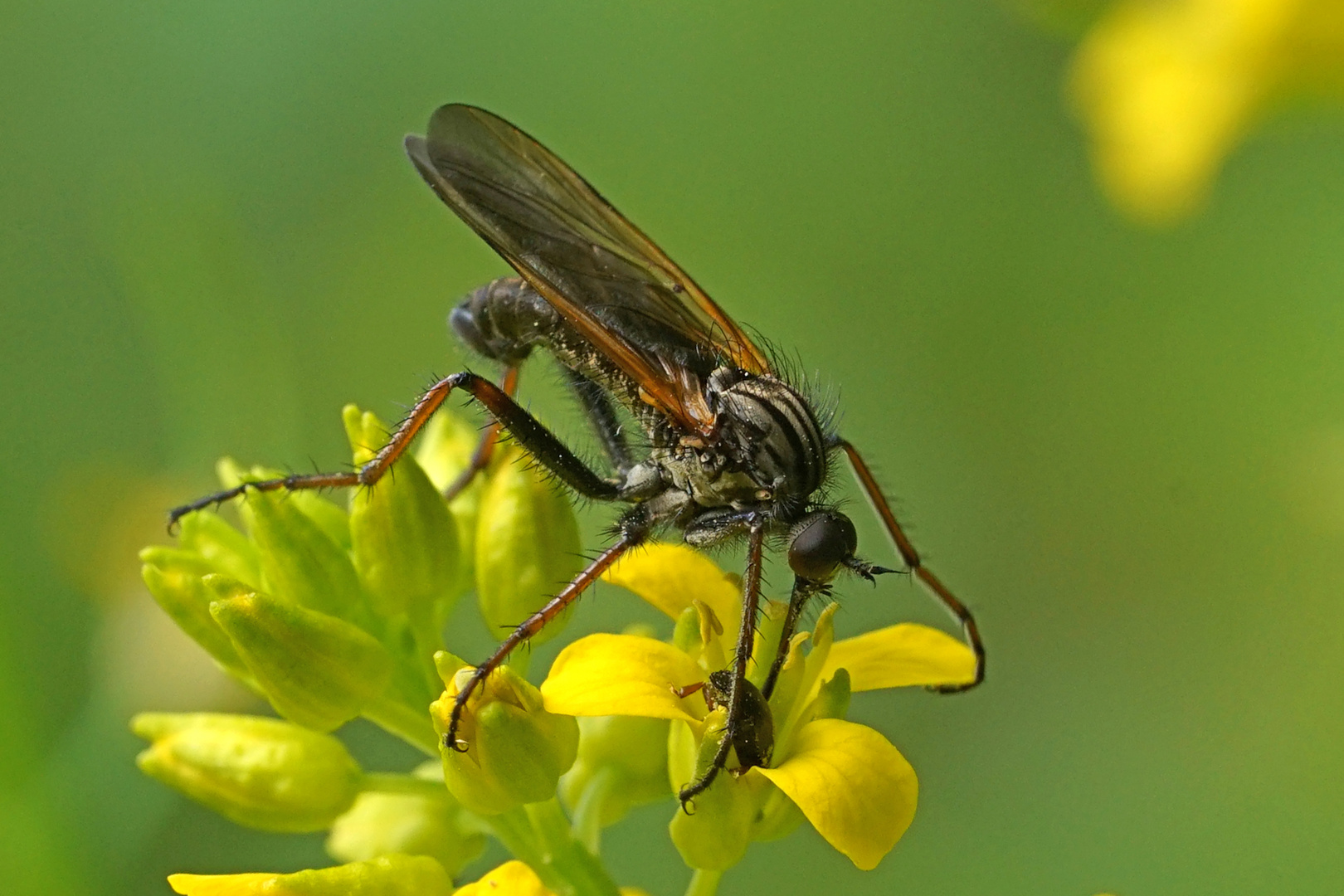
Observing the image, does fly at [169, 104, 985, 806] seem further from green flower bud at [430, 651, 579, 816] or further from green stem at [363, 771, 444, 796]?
green stem at [363, 771, 444, 796]

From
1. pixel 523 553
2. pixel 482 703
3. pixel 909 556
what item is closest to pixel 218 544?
pixel 523 553

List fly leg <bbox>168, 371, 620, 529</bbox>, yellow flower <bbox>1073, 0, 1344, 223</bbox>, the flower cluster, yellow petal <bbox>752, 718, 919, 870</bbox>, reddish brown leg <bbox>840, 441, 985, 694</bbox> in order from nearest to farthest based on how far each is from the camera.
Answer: yellow petal <bbox>752, 718, 919, 870</bbox> → the flower cluster → fly leg <bbox>168, 371, 620, 529</bbox> → reddish brown leg <bbox>840, 441, 985, 694</bbox> → yellow flower <bbox>1073, 0, 1344, 223</bbox>

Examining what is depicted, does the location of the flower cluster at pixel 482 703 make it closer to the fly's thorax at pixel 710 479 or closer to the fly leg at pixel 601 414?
the fly's thorax at pixel 710 479

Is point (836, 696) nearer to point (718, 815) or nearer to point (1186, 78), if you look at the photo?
point (718, 815)

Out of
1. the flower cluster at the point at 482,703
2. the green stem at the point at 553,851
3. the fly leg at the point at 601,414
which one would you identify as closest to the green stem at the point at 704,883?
the flower cluster at the point at 482,703

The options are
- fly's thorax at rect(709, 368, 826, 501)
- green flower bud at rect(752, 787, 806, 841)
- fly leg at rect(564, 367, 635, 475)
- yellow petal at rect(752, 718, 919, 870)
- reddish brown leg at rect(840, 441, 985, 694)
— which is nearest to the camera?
yellow petal at rect(752, 718, 919, 870)

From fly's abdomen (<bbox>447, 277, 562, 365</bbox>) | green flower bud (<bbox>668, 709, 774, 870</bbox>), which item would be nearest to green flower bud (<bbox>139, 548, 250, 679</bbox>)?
green flower bud (<bbox>668, 709, 774, 870</bbox>)

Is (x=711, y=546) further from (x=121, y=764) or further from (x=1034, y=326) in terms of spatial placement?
(x=1034, y=326)
